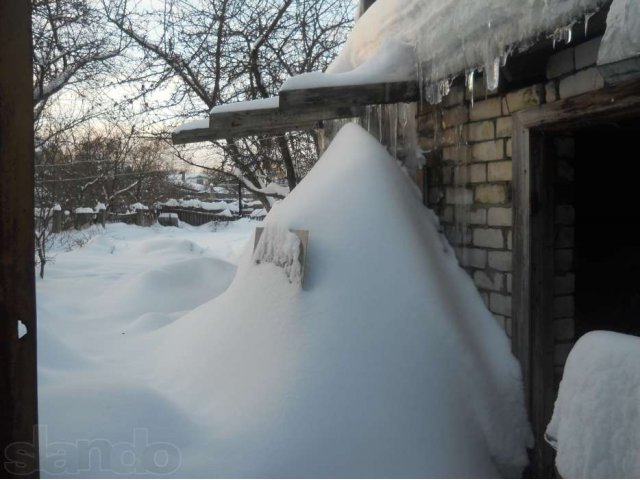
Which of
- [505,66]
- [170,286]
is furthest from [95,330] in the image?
[505,66]

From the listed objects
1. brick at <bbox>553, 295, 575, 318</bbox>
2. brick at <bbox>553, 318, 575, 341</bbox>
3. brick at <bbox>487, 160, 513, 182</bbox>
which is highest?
brick at <bbox>487, 160, 513, 182</bbox>

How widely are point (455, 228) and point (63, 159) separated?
18075 mm

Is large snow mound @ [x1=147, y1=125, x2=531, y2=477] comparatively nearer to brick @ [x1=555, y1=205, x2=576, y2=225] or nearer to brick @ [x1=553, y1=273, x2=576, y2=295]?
brick @ [x1=553, y1=273, x2=576, y2=295]

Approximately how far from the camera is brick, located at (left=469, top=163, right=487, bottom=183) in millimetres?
3811

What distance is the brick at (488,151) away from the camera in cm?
366

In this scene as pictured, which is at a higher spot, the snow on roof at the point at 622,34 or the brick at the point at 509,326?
the snow on roof at the point at 622,34

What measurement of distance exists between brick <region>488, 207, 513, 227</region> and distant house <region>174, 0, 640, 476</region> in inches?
0.5

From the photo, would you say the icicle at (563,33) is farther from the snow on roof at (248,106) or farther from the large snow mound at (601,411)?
the snow on roof at (248,106)

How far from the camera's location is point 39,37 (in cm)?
830

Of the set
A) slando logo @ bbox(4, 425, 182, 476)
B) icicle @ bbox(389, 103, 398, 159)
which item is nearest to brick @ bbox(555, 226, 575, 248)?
icicle @ bbox(389, 103, 398, 159)

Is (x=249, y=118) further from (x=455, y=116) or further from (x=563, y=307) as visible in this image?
(x=563, y=307)

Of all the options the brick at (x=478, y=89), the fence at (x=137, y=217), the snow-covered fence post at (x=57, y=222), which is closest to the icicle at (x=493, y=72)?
→ the brick at (x=478, y=89)

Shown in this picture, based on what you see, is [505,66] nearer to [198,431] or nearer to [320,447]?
[320,447]

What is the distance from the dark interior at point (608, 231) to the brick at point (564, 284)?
2.61ft
